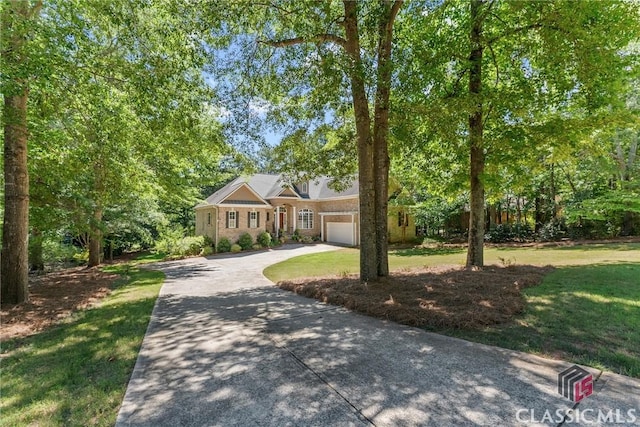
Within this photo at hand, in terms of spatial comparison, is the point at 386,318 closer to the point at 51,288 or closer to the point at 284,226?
the point at 51,288

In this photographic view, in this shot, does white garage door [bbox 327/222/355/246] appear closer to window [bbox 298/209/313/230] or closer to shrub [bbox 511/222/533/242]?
window [bbox 298/209/313/230]

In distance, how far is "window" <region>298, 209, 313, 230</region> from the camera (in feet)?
90.8

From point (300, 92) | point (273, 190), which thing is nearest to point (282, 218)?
point (273, 190)

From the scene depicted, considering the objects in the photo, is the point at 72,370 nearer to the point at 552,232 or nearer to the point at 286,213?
the point at 286,213

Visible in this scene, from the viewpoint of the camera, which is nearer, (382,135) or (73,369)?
(73,369)

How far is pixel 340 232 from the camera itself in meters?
25.2

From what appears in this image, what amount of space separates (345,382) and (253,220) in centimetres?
2096

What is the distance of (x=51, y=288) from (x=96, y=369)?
26.3 feet

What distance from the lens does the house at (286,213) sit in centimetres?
2278

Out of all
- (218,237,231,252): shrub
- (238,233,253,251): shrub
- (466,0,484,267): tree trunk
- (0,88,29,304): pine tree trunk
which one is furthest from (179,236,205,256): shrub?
(466,0,484,267): tree trunk

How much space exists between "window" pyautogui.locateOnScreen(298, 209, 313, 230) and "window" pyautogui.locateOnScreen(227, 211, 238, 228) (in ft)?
20.6

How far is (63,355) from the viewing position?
4758 mm

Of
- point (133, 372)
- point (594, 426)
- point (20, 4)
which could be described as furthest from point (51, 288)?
point (594, 426)

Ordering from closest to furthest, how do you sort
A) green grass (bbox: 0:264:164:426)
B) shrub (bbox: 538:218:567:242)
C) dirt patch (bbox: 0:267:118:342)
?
green grass (bbox: 0:264:164:426) → dirt patch (bbox: 0:267:118:342) → shrub (bbox: 538:218:567:242)
